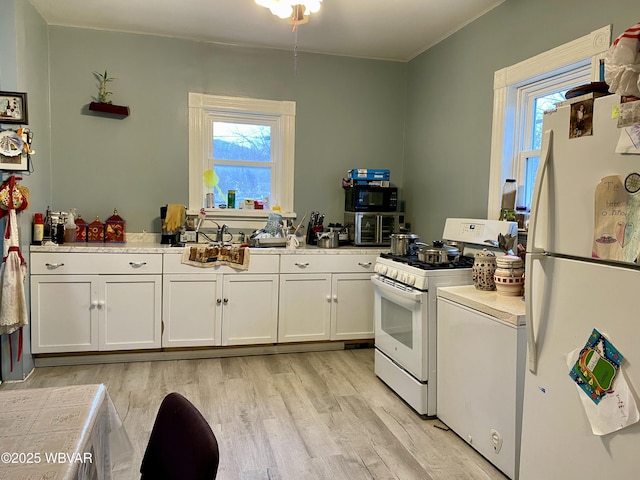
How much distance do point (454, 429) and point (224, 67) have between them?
345cm

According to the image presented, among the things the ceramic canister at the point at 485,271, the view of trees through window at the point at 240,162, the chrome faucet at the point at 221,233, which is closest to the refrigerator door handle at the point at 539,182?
the ceramic canister at the point at 485,271

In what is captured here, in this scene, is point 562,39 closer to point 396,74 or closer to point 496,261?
point 496,261

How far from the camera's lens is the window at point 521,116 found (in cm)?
288

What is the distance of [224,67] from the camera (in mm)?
4137

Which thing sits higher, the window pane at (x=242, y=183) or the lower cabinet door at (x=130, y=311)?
the window pane at (x=242, y=183)

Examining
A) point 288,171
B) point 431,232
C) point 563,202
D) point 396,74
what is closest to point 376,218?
point 431,232

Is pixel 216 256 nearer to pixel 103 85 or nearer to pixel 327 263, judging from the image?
pixel 327 263

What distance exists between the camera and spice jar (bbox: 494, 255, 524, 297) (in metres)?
2.40

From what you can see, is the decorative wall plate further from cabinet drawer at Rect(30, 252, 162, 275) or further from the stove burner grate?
the stove burner grate

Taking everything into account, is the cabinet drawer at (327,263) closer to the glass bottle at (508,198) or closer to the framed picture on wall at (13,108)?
the glass bottle at (508,198)

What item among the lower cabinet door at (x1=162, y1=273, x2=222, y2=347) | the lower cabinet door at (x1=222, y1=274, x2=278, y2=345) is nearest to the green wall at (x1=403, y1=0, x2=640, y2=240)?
the lower cabinet door at (x1=222, y1=274, x2=278, y2=345)

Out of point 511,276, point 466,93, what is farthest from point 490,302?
point 466,93

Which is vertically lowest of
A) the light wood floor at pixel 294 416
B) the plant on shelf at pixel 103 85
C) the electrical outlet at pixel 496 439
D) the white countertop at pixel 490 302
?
the light wood floor at pixel 294 416

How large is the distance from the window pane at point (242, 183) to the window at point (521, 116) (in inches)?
81.5
